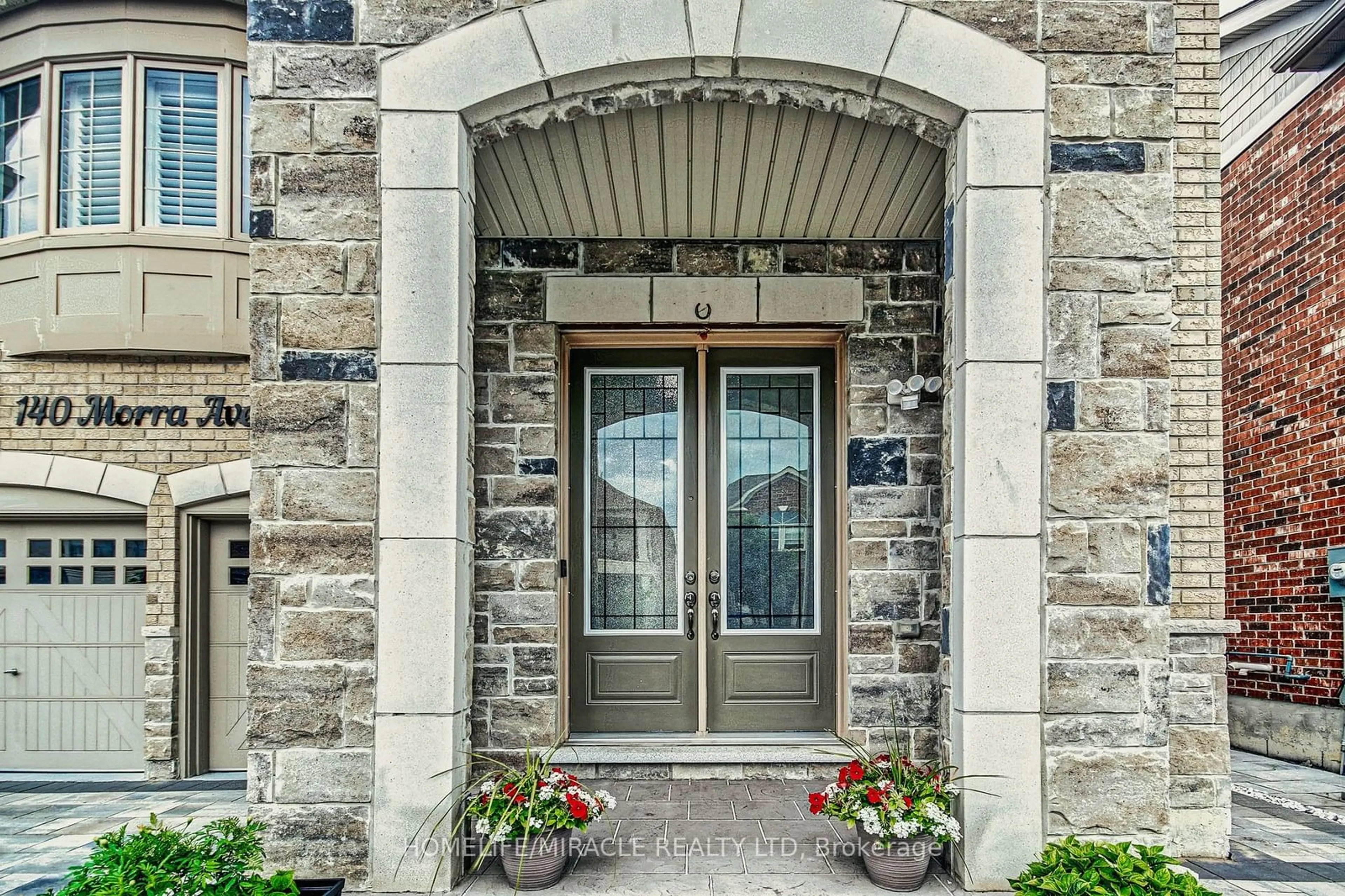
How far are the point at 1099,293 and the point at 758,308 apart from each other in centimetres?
196

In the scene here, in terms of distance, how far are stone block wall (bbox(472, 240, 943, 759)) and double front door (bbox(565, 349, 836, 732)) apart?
319 millimetres

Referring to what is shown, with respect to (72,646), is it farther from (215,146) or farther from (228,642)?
(215,146)

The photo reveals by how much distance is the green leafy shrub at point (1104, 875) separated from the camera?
8.94 ft

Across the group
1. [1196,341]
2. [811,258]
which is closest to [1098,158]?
[1196,341]

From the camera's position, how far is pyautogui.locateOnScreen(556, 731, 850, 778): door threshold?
482 centimetres

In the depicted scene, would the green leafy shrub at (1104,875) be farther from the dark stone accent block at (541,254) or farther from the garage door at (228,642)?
the garage door at (228,642)

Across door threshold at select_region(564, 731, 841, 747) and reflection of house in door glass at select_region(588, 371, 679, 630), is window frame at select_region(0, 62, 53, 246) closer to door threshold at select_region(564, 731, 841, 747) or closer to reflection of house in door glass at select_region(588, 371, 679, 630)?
reflection of house in door glass at select_region(588, 371, 679, 630)

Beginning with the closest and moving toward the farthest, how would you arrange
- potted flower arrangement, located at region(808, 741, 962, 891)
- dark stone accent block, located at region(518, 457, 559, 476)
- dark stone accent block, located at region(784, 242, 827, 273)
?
1. potted flower arrangement, located at region(808, 741, 962, 891)
2. dark stone accent block, located at region(518, 457, 559, 476)
3. dark stone accent block, located at region(784, 242, 827, 273)

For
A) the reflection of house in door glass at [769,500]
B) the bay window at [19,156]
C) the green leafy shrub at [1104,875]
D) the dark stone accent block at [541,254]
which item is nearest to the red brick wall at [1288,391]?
the reflection of house in door glass at [769,500]

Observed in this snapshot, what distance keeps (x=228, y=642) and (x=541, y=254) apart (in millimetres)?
3724

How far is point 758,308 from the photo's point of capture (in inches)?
197

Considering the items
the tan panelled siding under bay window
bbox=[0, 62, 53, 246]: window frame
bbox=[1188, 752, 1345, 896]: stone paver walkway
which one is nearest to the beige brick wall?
bbox=[1188, 752, 1345, 896]: stone paver walkway

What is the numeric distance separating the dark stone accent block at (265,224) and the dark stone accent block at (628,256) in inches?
72.8

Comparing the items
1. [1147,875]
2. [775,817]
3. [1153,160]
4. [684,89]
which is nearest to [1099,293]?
[1153,160]
